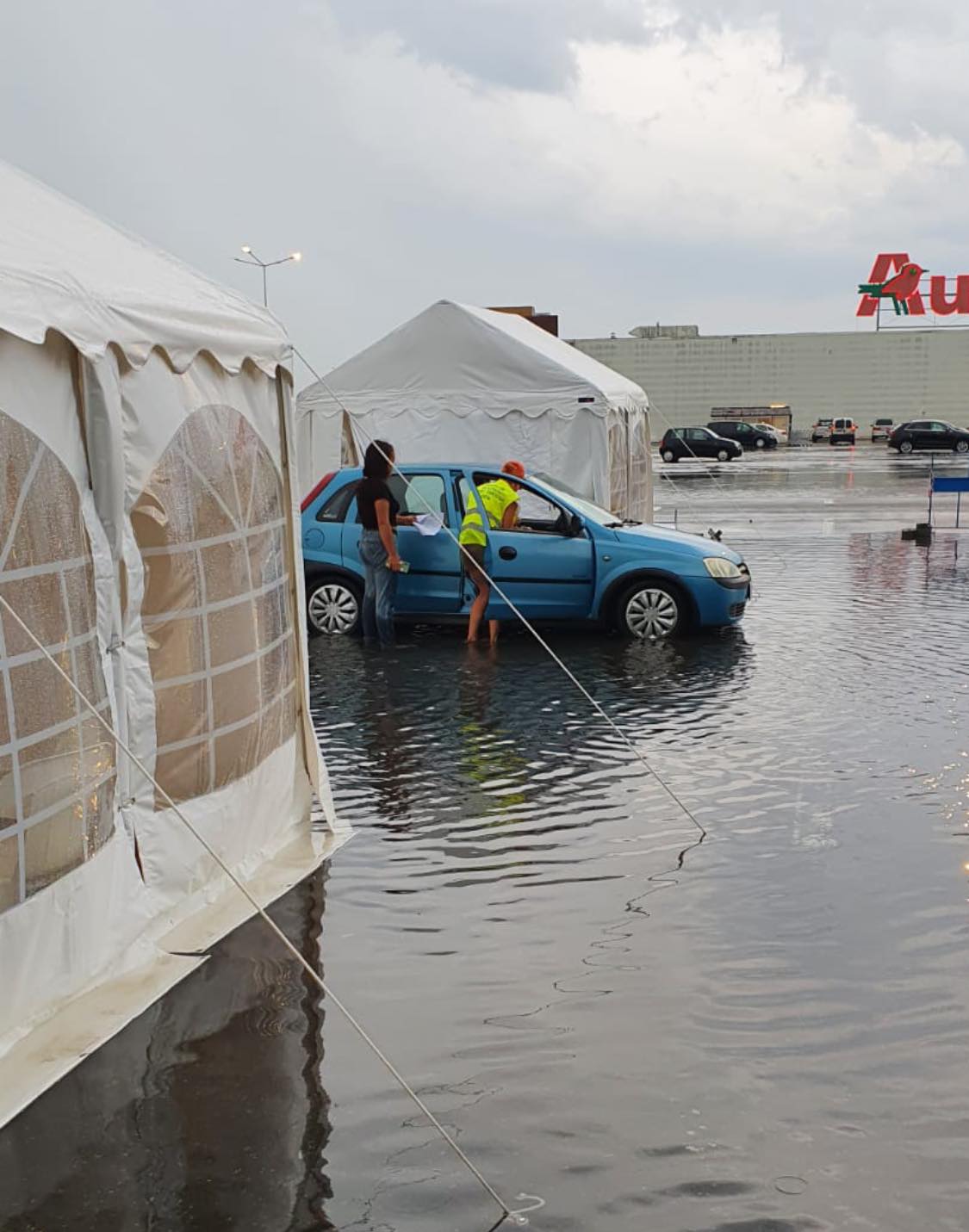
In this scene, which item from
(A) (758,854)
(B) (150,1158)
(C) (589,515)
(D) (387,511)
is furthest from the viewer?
(C) (589,515)

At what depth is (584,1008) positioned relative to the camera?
5.16m

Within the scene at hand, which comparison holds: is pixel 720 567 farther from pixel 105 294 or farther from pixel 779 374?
pixel 779 374

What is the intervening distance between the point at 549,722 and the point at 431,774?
157 cm

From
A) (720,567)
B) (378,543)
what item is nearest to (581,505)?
(720,567)

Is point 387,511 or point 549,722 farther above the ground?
point 387,511

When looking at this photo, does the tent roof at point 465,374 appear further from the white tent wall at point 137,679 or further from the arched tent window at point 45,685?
the arched tent window at point 45,685

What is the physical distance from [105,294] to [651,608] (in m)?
8.33

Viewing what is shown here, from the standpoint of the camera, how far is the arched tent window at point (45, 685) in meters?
4.72

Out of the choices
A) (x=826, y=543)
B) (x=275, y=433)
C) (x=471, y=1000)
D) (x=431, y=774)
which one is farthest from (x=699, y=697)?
(x=826, y=543)

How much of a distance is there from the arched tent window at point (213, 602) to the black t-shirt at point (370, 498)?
16.6 feet

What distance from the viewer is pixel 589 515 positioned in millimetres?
13242

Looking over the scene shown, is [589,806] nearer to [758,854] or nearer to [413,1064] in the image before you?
[758,854]

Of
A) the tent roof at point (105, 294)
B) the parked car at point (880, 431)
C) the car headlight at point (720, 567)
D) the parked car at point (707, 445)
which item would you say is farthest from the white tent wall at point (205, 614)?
the parked car at point (880, 431)

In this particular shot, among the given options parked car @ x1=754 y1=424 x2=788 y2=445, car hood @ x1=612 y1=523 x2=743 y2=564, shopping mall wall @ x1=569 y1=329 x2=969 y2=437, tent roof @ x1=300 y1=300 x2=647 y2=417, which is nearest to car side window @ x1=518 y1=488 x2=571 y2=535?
car hood @ x1=612 y1=523 x2=743 y2=564
